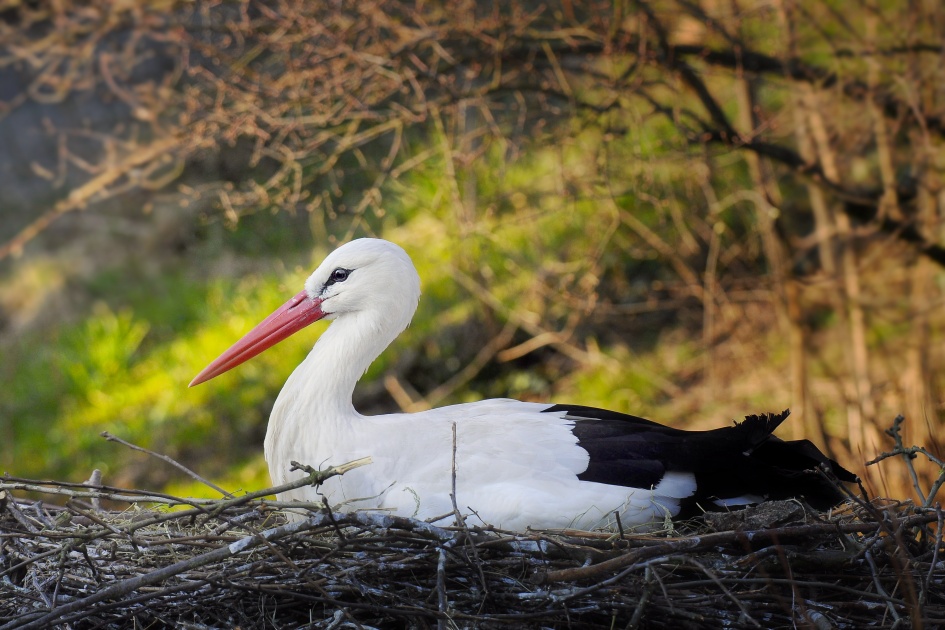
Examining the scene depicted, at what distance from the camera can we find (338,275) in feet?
11.7

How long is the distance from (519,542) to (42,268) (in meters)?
9.53

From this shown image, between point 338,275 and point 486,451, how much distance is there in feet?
2.66

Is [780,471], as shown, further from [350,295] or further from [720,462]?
[350,295]

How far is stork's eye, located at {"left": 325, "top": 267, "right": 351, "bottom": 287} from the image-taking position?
3564mm

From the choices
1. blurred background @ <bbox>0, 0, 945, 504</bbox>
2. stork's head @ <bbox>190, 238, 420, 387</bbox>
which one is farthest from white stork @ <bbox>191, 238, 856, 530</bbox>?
blurred background @ <bbox>0, 0, 945, 504</bbox>

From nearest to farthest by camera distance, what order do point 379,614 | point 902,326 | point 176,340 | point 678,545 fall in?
1. point 678,545
2. point 379,614
3. point 902,326
4. point 176,340

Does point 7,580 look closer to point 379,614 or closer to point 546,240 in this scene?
point 379,614

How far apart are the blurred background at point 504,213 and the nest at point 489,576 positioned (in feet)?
2.76

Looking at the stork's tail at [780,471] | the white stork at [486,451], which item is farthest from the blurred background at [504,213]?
the white stork at [486,451]

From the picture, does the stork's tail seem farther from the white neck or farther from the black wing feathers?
the white neck

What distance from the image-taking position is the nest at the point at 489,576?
8.64ft

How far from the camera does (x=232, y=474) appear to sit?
25.3ft

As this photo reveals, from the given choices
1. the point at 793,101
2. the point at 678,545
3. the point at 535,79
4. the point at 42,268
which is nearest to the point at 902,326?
the point at 793,101

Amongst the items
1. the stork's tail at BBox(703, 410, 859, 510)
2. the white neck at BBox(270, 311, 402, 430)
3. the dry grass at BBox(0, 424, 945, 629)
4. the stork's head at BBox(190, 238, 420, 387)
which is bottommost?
the dry grass at BBox(0, 424, 945, 629)
